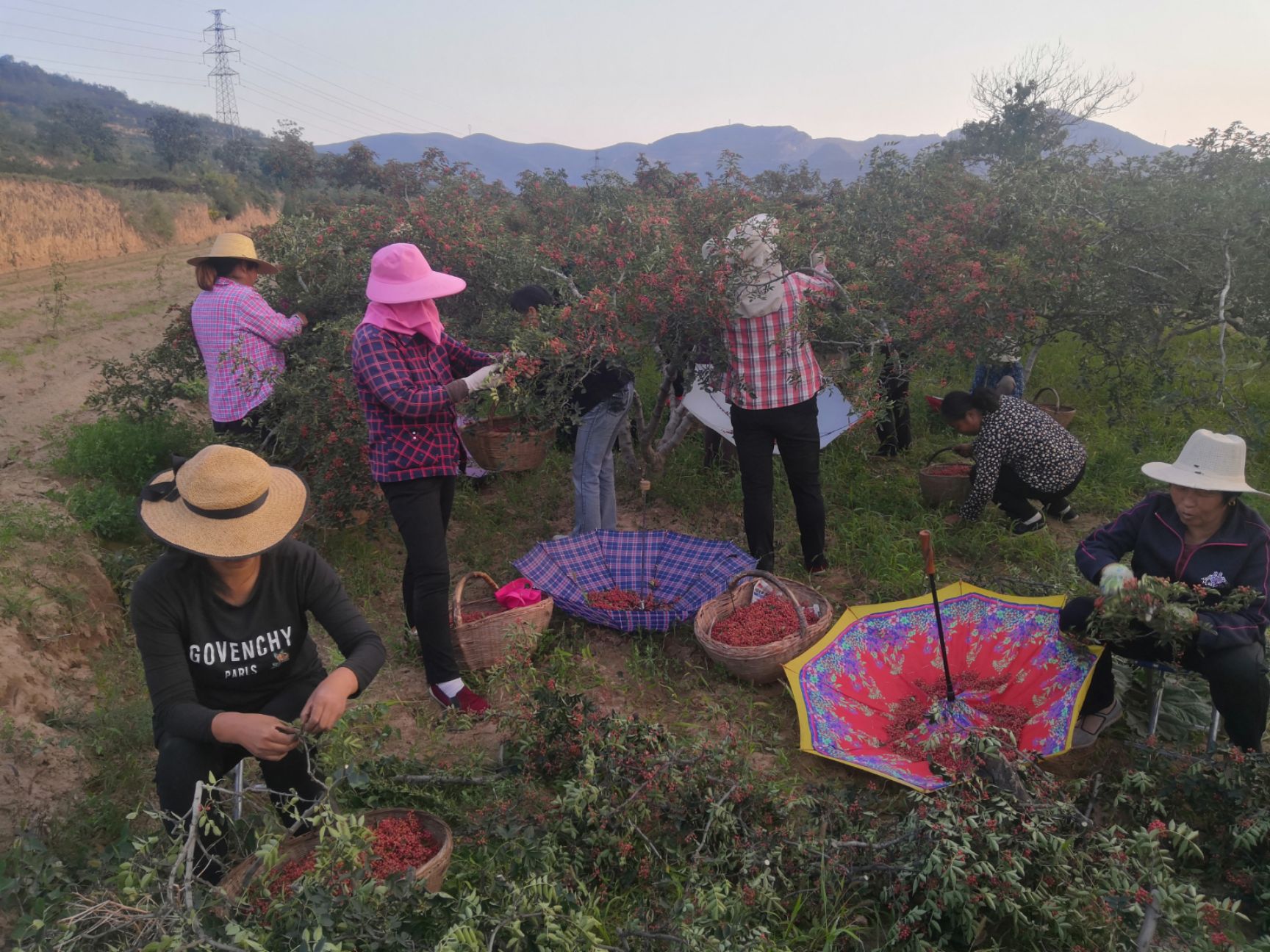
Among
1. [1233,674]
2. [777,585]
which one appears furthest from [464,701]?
[1233,674]

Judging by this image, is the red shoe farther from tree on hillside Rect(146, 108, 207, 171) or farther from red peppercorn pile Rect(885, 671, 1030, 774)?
tree on hillside Rect(146, 108, 207, 171)

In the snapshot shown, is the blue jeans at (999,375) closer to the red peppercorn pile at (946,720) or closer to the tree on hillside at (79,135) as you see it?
the red peppercorn pile at (946,720)

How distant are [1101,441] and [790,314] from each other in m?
3.53

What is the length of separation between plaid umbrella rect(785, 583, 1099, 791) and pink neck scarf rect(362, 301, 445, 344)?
6.62 ft

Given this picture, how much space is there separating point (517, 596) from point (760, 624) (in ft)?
3.85

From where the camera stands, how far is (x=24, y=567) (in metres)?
3.77

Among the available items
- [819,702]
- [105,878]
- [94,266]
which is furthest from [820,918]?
[94,266]

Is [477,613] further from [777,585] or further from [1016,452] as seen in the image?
[1016,452]

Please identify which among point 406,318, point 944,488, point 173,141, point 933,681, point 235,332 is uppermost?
point 173,141

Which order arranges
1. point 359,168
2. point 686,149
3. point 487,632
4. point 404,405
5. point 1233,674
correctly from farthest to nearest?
point 686,149 < point 359,168 < point 487,632 < point 404,405 < point 1233,674

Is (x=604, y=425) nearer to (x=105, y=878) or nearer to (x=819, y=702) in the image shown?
(x=819, y=702)

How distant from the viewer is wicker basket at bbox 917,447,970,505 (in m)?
4.96

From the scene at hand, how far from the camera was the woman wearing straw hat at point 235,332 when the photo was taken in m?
4.49

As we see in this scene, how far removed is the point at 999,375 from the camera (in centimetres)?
615
